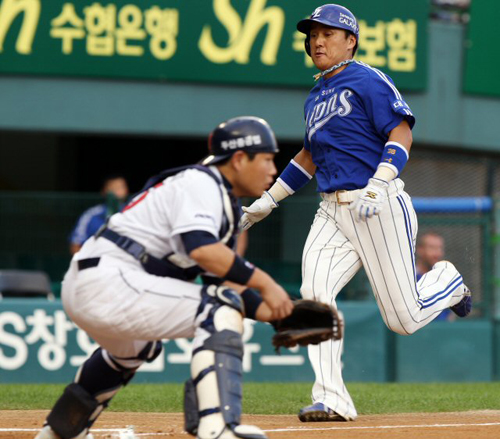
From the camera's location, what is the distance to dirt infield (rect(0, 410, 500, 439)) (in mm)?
5477

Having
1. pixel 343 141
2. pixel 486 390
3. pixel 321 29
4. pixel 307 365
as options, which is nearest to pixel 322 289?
pixel 343 141

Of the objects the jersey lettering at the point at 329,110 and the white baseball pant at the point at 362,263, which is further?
the jersey lettering at the point at 329,110

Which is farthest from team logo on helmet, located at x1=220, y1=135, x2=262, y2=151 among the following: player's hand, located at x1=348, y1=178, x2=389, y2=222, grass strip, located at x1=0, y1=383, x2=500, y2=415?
grass strip, located at x1=0, y1=383, x2=500, y2=415

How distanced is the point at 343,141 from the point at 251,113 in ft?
26.0

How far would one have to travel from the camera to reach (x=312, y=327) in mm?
4945

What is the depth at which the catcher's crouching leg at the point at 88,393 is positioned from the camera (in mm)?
4727

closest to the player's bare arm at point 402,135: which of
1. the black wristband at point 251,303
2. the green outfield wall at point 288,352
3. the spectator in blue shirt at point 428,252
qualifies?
the black wristband at point 251,303

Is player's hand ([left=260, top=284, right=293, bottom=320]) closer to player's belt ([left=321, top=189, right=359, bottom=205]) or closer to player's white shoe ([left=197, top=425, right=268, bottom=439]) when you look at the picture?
player's white shoe ([left=197, top=425, right=268, bottom=439])

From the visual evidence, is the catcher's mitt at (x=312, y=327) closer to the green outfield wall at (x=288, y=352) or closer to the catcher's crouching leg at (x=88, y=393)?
the catcher's crouching leg at (x=88, y=393)

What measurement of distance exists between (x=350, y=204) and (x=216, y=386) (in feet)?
6.62

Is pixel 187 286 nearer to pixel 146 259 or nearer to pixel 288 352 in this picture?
pixel 146 259

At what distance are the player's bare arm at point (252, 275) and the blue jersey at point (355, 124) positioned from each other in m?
1.77

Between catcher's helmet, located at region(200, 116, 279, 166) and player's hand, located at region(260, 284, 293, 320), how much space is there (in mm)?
577

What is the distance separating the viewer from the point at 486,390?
8.80 meters
